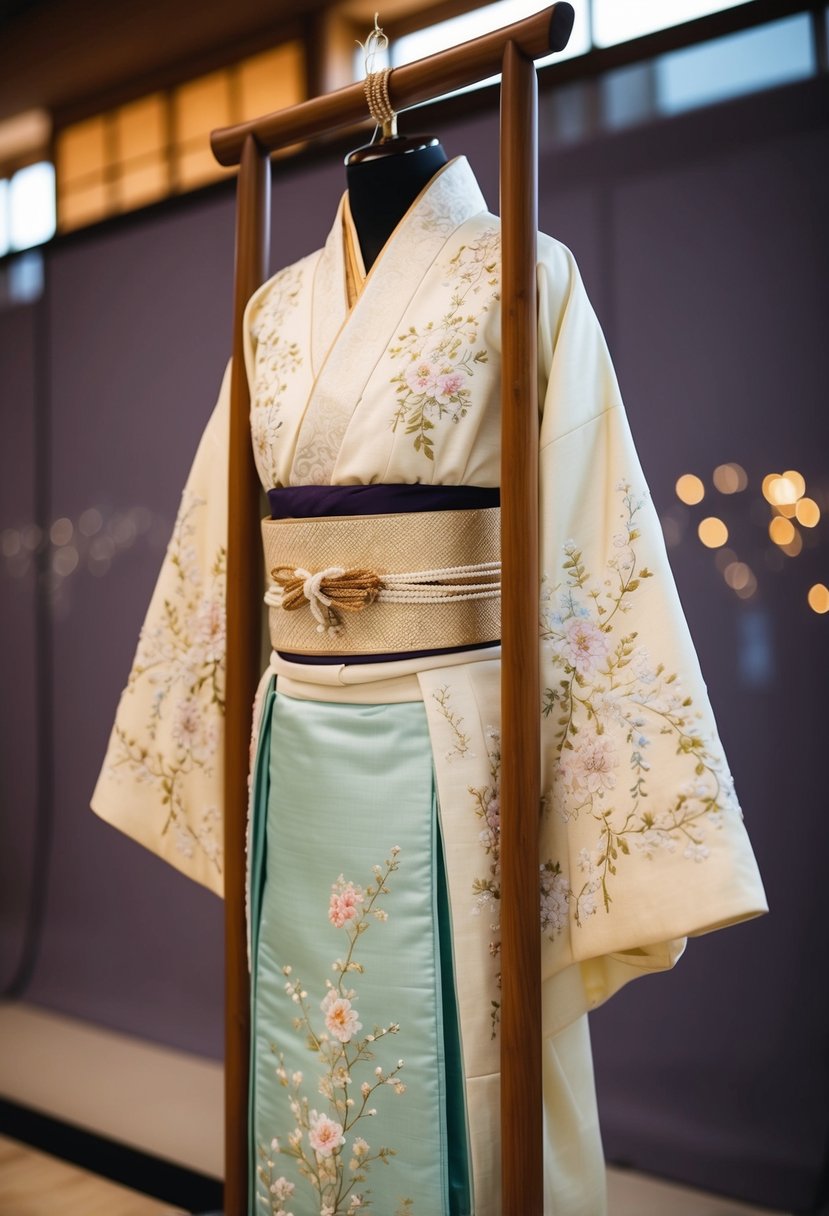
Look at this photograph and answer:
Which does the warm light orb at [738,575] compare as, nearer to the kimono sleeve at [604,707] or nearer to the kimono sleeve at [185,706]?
the kimono sleeve at [604,707]

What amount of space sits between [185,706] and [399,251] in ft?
2.30

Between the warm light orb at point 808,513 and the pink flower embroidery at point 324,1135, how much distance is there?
3.90 feet

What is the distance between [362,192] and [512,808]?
0.78 meters

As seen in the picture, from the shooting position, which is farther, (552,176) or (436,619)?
(552,176)

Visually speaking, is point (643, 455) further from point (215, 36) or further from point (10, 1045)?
point (10, 1045)

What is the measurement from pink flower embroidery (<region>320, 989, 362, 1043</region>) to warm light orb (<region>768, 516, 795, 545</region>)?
1.08 m

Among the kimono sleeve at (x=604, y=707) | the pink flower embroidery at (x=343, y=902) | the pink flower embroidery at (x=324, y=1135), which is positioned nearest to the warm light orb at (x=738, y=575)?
the kimono sleeve at (x=604, y=707)

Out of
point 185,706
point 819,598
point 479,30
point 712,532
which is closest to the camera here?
point 185,706

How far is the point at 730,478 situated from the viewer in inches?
76.6

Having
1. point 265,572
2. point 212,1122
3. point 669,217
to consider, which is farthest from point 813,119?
point 212,1122

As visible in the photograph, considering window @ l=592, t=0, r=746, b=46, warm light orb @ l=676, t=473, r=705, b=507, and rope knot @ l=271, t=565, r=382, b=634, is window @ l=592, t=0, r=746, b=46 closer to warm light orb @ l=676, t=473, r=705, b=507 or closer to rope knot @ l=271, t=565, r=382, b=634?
warm light orb @ l=676, t=473, r=705, b=507

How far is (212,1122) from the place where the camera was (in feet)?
7.53

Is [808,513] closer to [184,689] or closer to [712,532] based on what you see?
[712,532]

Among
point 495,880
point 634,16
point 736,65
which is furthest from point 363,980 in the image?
point 634,16
